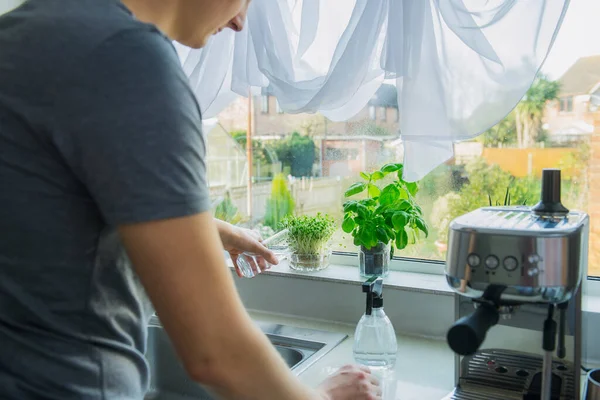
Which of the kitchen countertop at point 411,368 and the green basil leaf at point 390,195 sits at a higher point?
the green basil leaf at point 390,195

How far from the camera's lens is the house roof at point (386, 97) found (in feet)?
4.97

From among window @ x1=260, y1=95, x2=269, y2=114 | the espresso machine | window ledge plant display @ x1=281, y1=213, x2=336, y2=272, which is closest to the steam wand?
the espresso machine

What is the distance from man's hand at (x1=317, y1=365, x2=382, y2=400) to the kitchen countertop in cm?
17

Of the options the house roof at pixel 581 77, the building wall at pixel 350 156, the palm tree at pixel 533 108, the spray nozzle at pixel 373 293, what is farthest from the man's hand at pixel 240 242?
the house roof at pixel 581 77

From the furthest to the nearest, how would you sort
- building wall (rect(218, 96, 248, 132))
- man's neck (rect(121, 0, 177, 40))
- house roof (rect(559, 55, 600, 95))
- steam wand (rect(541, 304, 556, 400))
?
1. building wall (rect(218, 96, 248, 132))
2. house roof (rect(559, 55, 600, 95))
3. steam wand (rect(541, 304, 556, 400))
4. man's neck (rect(121, 0, 177, 40))

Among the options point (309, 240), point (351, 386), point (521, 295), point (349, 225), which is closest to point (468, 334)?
point (521, 295)

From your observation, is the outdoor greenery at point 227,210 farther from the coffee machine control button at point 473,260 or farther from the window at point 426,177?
the coffee machine control button at point 473,260

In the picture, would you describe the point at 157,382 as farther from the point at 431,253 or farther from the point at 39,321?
the point at 39,321

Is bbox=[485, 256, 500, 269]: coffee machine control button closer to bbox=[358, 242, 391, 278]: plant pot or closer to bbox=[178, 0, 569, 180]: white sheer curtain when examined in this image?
bbox=[178, 0, 569, 180]: white sheer curtain

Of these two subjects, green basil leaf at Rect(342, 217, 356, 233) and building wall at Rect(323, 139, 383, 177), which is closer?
green basil leaf at Rect(342, 217, 356, 233)

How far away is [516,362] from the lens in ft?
2.83

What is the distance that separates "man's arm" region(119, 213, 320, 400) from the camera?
518mm

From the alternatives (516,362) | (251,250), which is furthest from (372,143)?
(516,362)

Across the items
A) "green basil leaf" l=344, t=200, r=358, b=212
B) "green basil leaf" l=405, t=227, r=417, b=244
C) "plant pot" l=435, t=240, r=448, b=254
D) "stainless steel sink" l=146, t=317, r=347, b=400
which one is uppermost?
"green basil leaf" l=344, t=200, r=358, b=212
